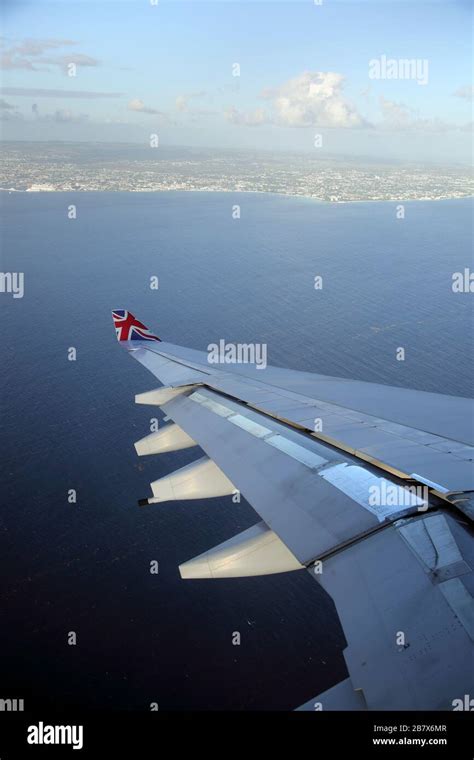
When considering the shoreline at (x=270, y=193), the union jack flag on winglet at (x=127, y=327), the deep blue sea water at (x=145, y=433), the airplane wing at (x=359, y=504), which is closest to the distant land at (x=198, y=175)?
the shoreline at (x=270, y=193)

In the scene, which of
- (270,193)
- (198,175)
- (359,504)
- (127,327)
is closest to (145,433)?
(127,327)

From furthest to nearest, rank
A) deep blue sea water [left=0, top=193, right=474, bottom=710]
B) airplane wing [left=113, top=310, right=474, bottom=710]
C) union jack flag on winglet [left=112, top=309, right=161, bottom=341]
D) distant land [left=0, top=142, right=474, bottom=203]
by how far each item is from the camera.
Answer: distant land [left=0, top=142, right=474, bottom=203] < deep blue sea water [left=0, top=193, right=474, bottom=710] < union jack flag on winglet [left=112, top=309, right=161, bottom=341] < airplane wing [left=113, top=310, right=474, bottom=710]

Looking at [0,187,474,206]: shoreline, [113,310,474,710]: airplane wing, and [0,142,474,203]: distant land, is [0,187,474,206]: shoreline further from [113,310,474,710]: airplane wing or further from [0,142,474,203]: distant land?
[113,310,474,710]: airplane wing

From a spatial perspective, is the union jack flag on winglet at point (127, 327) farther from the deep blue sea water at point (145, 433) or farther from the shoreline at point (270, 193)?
the shoreline at point (270, 193)

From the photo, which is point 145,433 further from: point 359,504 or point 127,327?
point 359,504

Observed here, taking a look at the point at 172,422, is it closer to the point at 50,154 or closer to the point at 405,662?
the point at 405,662

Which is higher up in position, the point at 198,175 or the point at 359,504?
the point at 198,175

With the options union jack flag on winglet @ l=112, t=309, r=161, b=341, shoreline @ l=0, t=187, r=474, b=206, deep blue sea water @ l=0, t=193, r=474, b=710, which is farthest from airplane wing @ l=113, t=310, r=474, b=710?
shoreline @ l=0, t=187, r=474, b=206
